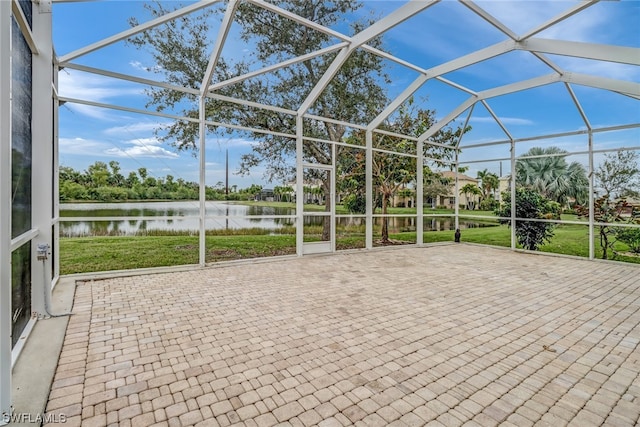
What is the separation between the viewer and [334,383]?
2.25 m

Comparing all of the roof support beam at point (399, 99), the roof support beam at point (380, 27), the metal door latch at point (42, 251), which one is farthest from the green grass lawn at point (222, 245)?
the metal door latch at point (42, 251)

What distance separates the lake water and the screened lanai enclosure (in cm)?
4

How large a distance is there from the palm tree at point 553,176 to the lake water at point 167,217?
16.4 ft

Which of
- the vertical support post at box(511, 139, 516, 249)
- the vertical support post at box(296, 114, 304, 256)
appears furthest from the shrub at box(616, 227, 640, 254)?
the vertical support post at box(296, 114, 304, 256)

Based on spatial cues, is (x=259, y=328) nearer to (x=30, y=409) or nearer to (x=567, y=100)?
(x=30, y=409)

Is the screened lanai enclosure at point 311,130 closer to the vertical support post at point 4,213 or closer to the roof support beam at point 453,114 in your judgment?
the roof support beam at point 453,114

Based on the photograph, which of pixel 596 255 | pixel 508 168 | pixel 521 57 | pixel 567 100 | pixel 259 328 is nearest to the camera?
pixel 259 328

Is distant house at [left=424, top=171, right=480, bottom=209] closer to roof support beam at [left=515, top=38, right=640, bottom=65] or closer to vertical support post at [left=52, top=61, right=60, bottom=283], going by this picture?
roof support beam at [left=515, top=38, right=640, bottom=65]

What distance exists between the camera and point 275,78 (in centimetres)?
741

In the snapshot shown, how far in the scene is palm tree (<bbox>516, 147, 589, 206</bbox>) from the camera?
7.93 m

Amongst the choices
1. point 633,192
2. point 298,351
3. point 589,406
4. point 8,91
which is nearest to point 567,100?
point 633,192

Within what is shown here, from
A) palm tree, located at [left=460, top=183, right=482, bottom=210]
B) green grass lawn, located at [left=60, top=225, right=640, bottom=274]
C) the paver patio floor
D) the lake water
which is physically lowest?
the paver patio floor

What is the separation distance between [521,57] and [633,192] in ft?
13.8

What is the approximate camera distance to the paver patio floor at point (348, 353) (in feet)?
6.47
